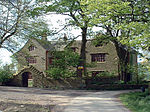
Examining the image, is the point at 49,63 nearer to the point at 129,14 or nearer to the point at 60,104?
the point at 129,14

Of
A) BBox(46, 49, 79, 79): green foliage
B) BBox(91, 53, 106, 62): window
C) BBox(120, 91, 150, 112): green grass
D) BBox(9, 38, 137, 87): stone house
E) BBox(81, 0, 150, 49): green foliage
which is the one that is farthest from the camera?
BBox(91, 53, 106, 62): window

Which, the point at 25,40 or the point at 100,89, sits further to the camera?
the point at 100,89

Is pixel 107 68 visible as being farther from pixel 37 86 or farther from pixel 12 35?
pixel 12 35

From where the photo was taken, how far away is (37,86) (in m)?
29.1

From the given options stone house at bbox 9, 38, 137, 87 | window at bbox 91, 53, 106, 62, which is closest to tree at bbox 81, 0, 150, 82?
stone house at bbox 9, 38, 137, 87

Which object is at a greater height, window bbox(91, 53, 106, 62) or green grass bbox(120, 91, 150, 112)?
window bbox(91, 53, 106, 62)

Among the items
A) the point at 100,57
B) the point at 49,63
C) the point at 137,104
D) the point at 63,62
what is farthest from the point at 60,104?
the point at 49,63

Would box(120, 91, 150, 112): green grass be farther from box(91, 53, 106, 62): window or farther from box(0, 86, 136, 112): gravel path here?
box(91, 53, 106, 62): window

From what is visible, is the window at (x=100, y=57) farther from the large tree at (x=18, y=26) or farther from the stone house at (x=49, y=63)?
the large tree at (x=18, y=26)

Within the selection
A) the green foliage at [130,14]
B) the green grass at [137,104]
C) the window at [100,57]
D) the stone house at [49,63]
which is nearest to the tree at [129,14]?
the green foliage at [130,14]

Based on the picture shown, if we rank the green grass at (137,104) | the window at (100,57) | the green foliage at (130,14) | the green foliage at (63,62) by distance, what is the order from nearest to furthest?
the green grass at (137,104) → the green foliage at (130,14) → the green foliage at (63,62) → the window at (100,57)

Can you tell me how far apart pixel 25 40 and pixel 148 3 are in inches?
450

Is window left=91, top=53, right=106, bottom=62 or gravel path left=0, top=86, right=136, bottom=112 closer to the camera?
gravel path left=0, top=86, right=136, bottom=112

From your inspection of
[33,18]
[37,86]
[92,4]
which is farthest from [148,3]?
[37,86]
